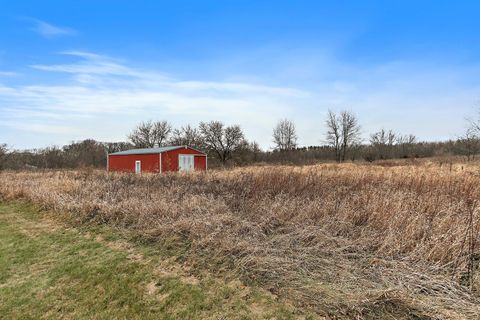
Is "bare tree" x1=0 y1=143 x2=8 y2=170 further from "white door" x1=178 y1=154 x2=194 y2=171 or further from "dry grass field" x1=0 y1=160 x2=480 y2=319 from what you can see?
"dry grass field" x1=0 y1=160 x2=480 y2=319

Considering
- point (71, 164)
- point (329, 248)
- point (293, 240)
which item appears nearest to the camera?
point (329, 248)

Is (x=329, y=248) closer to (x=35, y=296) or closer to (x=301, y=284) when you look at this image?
(x=301, y=284)

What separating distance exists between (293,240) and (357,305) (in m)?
1.75

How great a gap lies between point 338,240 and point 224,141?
133ft

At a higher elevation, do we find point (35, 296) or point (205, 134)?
point (205, 134)

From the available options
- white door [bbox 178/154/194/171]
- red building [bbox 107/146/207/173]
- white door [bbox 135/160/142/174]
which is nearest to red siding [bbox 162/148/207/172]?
red building [bbox 107/146/207/173]

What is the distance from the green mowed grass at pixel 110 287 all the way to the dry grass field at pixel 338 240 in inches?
10.8

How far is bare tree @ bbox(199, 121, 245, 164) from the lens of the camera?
44.3m

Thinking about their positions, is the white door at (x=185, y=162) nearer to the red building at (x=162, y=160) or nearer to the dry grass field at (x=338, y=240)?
the red building at (x=162, y=160)

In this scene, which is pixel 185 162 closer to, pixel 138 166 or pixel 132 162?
pixel 138 166

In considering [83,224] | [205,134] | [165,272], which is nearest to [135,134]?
[205,134]

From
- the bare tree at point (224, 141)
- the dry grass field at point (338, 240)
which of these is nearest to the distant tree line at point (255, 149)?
the bare tree at point (224, 141)

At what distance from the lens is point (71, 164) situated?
37594 mm

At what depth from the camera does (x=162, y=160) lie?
23.9 meters
